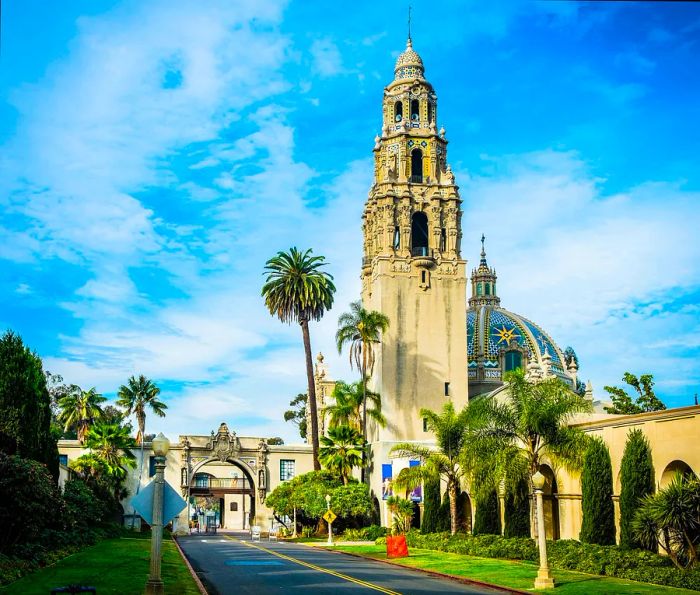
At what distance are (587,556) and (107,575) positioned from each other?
1674 cm

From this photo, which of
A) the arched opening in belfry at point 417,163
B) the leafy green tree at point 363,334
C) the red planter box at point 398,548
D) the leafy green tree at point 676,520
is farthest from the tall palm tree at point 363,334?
the leafy green tree at point 676,520

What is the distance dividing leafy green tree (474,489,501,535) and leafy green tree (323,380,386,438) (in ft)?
79.8

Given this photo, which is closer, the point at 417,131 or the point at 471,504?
the point at 471,504

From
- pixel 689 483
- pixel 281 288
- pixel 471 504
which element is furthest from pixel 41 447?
pixel 281 288

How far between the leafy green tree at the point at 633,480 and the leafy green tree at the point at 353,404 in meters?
37.8

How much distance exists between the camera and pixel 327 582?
28.1 meters

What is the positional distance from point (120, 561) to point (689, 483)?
845 inches

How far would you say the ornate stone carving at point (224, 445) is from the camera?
271ft

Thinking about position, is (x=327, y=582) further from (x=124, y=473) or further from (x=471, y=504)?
(x=124, y=473)

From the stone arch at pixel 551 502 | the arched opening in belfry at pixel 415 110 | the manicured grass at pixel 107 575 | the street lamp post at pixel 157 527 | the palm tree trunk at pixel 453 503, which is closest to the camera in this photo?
the street lamp post at pixel 157 527

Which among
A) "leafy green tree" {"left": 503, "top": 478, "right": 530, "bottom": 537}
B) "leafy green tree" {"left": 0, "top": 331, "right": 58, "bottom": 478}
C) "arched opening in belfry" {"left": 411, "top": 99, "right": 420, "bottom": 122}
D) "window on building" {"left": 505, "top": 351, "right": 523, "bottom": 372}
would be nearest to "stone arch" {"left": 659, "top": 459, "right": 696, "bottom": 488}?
"leafy green tree" {"left": 503, "top": 478, "right": 530, "bottom": 537}

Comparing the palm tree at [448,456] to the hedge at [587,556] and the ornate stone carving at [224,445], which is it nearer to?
the hedge at [587,556]

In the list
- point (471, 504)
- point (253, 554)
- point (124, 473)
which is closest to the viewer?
point (253, 554)

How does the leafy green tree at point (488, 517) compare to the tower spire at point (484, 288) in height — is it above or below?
below
